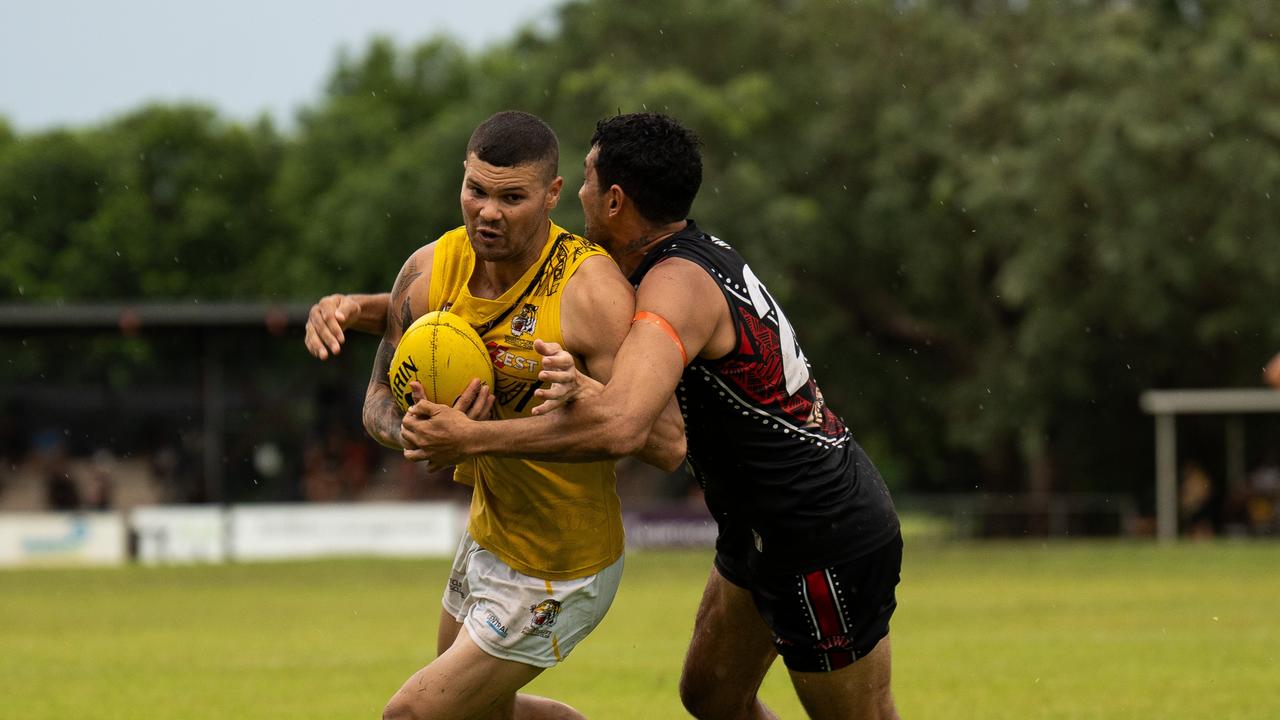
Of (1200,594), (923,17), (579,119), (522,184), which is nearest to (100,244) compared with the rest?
(579,119)

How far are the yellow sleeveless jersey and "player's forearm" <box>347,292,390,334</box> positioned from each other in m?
0.50

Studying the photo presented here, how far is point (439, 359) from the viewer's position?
19.2ft

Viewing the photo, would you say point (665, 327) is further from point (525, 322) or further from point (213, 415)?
point (213, 415)

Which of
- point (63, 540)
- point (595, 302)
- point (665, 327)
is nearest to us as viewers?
point (665, 327)

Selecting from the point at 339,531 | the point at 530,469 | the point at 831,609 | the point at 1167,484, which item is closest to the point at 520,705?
the point at 530,469

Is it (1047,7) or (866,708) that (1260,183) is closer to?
(1047,7)

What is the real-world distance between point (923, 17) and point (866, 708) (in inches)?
1452

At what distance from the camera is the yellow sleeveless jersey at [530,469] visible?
6.09 meters

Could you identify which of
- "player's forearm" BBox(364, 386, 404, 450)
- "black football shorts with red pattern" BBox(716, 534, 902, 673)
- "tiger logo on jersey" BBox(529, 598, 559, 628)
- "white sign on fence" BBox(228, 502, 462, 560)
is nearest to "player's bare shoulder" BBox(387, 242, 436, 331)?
"player's forearm" BBox(364, 386, 404, 450)

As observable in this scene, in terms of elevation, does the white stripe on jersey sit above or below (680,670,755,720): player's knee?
above

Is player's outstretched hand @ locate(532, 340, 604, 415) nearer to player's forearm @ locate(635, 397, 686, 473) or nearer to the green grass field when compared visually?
player's forearm @ locate(635, 397, 686, 473)

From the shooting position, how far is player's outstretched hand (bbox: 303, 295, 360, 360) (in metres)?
6.43

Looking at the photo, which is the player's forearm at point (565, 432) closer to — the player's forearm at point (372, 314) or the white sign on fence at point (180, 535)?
the player's forearm at point (372, 314)

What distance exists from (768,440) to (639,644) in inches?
375
